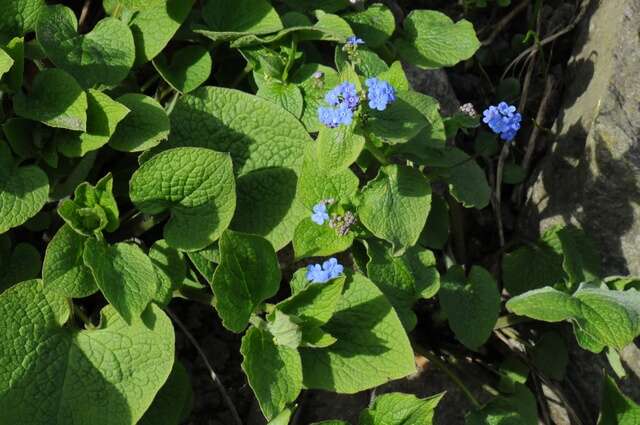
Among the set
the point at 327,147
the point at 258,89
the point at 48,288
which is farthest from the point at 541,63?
the point at 48,288

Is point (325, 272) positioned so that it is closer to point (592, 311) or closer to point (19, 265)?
point (592, 311)

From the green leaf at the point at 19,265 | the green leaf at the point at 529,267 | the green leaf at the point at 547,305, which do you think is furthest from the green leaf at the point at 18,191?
the green leaf at the point at 529,267

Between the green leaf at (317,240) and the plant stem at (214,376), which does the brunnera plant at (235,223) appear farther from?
the plant stem at (214,376)

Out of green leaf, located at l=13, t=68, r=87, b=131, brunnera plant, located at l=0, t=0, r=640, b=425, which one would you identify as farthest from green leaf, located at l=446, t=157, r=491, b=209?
green leaf, located at l=13, t=68, r=87, b=131

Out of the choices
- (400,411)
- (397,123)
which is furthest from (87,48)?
(400,411)

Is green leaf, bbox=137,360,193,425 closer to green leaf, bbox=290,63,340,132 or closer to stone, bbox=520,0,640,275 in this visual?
green leaf, bbox=290,63,340,132
